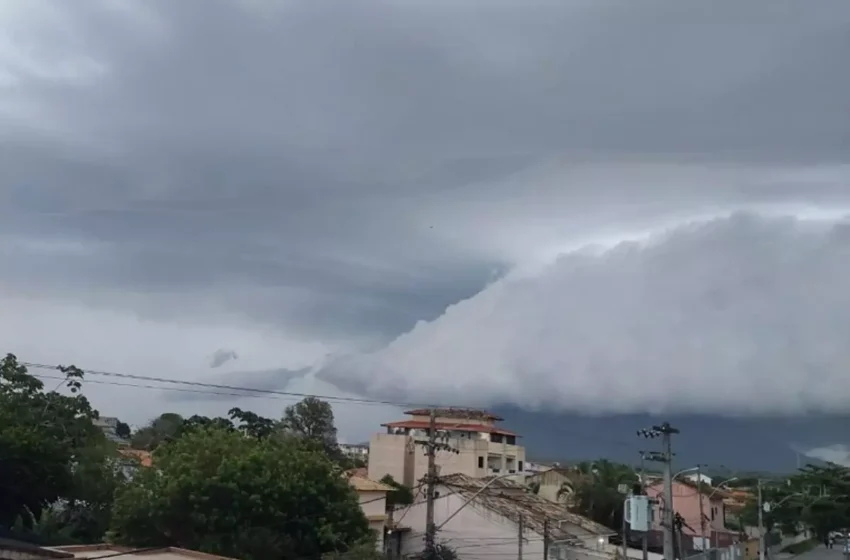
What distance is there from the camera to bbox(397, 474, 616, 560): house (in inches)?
1875

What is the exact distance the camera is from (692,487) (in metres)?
84.1

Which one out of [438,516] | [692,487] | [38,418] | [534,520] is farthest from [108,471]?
[692,487]

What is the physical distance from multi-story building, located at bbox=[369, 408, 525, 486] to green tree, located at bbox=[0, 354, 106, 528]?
1090 inches

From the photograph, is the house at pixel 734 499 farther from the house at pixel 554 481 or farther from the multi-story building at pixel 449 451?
the house at pixel 554 481

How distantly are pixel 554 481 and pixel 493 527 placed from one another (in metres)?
34.2

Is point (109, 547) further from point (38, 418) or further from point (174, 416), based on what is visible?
point (174, 416)

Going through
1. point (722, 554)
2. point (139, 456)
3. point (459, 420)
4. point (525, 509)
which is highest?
point (459, 420)

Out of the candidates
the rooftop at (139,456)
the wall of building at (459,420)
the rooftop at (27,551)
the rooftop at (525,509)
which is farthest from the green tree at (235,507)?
the wall of building at (459,420)

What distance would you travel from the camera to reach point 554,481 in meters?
81.8

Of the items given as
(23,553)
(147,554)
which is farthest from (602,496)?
(23,553)

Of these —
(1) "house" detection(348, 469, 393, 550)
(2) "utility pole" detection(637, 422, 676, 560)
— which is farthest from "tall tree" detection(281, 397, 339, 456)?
(2) "utility pole" detection(637, 422, 676, 560)

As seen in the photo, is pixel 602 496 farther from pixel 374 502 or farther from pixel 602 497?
pixel 374 502

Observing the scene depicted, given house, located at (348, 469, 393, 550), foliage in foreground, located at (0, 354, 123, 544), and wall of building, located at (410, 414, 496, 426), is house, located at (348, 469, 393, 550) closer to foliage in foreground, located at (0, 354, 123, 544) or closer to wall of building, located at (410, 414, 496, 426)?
foliage in foreground, located at (0, 354, 123, 544)

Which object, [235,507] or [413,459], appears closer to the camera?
[235,507]
